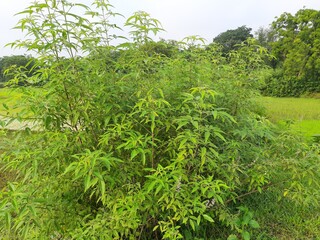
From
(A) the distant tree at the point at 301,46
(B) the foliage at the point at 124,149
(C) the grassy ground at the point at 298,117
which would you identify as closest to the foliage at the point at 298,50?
(A) the distant tree at the point at 301,46

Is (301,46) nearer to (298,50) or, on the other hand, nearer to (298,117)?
(298,50)

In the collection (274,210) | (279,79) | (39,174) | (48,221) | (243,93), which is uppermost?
(243,93)

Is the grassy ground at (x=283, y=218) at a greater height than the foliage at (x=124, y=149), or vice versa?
the foliage at (x=124, y=149)

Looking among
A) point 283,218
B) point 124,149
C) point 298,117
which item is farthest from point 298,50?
point 124,149

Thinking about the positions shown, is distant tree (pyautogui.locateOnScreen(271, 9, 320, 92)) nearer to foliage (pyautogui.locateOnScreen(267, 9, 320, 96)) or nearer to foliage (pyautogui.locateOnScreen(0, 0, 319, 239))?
foliage (pyautogui.locateOnScreen(267, 9, 320, 96))

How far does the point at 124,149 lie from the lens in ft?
5.19

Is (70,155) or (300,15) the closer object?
(70,155)

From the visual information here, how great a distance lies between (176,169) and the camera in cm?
146

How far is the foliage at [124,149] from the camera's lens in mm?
1396

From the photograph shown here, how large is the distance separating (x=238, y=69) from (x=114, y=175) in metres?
1.29

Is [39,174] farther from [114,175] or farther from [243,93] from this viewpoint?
[243,93]

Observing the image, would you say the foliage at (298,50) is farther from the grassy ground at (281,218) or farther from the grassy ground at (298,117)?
the grassy ground at (281,218)

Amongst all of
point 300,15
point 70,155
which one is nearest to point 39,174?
point 70,155

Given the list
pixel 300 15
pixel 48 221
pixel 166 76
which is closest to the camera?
pixel 48 221
